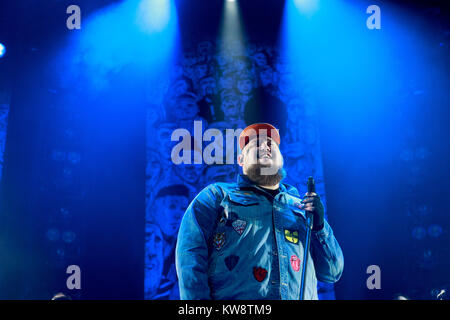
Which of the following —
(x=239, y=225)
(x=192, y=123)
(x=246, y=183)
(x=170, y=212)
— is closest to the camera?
(x=239, y=225)

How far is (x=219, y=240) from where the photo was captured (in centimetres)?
175

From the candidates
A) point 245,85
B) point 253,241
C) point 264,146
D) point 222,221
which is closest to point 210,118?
point 245,85

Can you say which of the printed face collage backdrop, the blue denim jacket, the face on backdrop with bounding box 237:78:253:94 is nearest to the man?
the blue denim jacket

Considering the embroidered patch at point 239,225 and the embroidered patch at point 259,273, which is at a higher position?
the embroidered patch at point 239,225

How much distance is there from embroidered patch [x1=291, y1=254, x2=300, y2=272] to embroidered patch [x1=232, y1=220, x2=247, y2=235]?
Answer: 0.84ft

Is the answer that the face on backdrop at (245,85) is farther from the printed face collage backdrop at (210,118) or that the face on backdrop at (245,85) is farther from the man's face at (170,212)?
the man's face at (170,212)

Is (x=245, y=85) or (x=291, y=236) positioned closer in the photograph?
(x=291, y=236)

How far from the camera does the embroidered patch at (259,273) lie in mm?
1657

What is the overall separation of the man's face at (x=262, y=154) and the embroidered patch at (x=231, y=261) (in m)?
0.49

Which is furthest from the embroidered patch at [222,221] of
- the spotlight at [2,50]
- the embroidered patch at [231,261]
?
the spotlight at [2,50]

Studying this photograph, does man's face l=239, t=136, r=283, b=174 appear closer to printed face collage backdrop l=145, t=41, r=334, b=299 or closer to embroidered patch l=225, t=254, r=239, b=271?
embroidered patch l=225, t=254, r=239, b=271

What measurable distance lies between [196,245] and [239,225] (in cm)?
22

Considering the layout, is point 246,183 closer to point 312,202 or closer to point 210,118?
point 312,202

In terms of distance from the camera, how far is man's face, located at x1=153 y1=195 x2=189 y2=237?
9.05 ft
